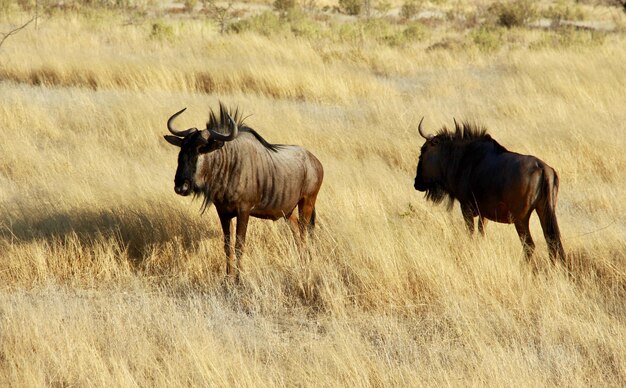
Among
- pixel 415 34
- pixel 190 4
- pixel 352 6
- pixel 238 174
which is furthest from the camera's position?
pixel 352 6

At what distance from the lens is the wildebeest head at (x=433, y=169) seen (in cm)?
675

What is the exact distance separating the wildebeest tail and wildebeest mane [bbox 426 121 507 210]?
498 mm

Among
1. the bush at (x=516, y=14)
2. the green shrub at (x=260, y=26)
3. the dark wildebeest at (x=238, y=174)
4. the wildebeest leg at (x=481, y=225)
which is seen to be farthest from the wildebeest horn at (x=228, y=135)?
the bush at (x=516, y=14)

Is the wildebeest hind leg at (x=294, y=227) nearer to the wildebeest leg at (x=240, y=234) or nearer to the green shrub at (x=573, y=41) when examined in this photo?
the wildebeest leg at (x=240, y=234)

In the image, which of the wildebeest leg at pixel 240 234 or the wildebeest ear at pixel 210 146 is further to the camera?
the wildebeest leg at pixel 240 234

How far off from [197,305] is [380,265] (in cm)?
131

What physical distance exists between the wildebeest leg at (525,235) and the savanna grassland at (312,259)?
0.14 metres

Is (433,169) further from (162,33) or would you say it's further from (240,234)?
(162,33)

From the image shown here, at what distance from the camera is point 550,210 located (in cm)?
605

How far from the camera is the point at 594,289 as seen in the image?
5.88m

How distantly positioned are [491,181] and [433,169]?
0.77 meters

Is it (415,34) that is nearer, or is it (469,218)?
(469,218)

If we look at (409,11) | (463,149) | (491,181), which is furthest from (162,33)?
(409,11)

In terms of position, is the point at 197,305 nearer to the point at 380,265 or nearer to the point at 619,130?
the point at 380,265
